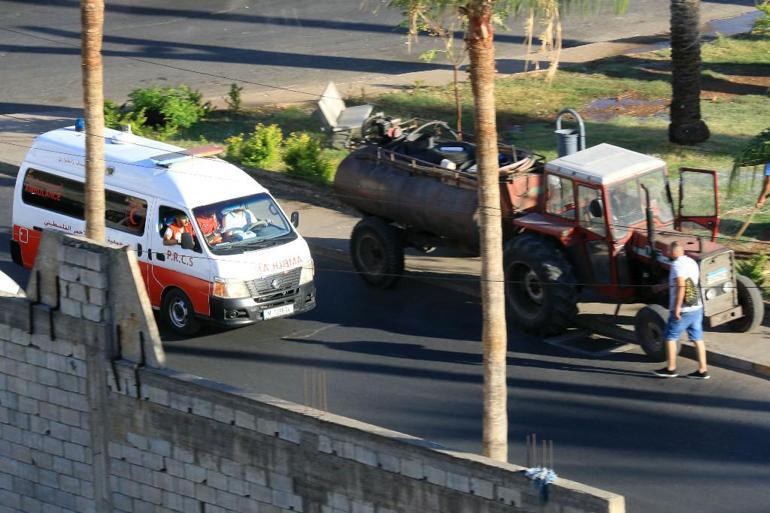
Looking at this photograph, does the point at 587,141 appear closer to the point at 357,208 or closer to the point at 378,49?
the point at 357,208

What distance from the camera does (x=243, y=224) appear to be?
17.7m

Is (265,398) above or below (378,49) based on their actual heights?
below

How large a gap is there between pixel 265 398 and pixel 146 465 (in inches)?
81.7

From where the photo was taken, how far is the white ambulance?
17.1 metres

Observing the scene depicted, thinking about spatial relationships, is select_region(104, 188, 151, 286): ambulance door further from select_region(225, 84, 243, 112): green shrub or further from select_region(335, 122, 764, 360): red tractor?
select_region(225, 84, 243, 112): green shrub

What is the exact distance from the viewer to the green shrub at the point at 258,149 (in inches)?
966

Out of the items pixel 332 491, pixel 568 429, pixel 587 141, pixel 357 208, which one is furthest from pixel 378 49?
pixel 332 491

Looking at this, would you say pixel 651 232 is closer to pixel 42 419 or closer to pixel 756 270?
pixel 756 270

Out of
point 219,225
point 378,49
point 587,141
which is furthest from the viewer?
point 378,49

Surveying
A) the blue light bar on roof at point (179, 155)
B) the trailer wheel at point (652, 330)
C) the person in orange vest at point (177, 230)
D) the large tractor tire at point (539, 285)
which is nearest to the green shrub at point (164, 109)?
the blue light bar on roof at point (179, 155)

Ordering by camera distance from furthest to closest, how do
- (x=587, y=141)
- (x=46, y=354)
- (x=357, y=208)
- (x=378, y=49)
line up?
(x=378, y=49) < (x=587, y=141) < (x=357, y=208) < (x=46, y=354)

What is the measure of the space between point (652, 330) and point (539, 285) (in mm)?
1612

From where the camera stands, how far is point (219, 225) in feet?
57.5

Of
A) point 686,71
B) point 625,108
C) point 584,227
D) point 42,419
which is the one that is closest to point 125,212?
point 42,419
